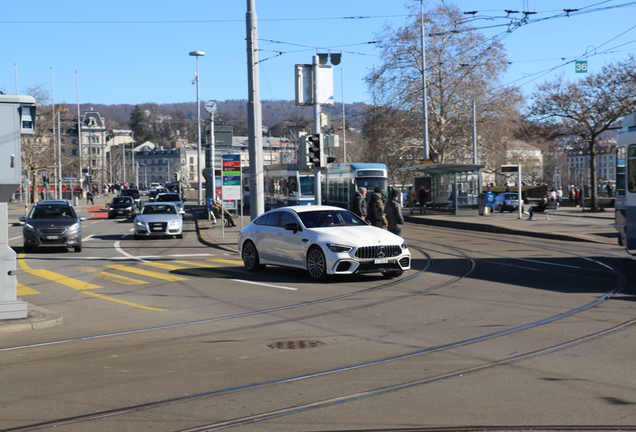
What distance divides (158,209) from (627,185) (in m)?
19.7

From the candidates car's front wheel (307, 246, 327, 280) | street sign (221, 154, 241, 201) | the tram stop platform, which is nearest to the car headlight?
car's front wheel (307, 246, 327, 280)

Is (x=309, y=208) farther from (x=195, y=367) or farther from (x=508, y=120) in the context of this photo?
(x=508, y=120)

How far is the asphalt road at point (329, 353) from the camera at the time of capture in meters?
5.30

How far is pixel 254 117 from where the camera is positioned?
22047 mm

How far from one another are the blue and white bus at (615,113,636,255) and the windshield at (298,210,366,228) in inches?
212

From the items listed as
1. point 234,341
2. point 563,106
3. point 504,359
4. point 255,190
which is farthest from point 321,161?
point 563,106

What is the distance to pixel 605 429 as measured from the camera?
4816 mm

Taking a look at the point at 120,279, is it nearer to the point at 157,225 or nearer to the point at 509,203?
the point at 157,225

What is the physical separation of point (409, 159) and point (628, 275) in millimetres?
44617

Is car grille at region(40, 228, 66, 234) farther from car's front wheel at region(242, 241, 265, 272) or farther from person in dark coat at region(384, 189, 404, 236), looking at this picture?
person in dark coat at region(384, 189, 404, 236)

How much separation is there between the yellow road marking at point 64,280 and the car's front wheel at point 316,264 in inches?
170

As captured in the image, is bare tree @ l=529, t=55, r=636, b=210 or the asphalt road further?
bare tree @ l=529, t=55, r=636, b=210

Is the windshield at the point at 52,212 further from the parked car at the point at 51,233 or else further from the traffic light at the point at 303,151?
the traffic light at the point at 303,151

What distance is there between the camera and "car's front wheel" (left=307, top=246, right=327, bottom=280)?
13.7 metres
